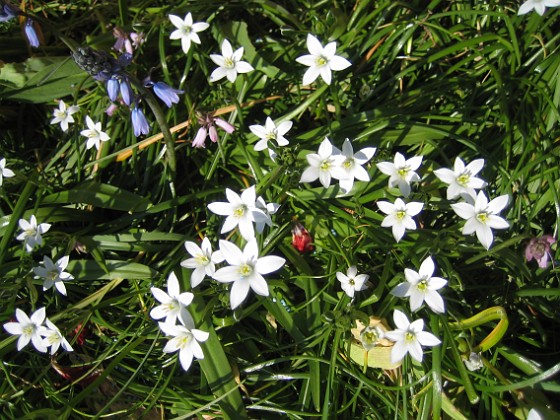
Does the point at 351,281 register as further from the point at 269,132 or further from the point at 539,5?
the point at 539,5

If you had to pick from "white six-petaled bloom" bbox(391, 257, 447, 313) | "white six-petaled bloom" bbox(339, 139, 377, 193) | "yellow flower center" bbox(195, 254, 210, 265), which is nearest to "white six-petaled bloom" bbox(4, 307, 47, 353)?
"yellow flower center" bbox(195, 254, 210, 265)

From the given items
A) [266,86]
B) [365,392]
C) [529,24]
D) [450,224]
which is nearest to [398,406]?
[365,392]

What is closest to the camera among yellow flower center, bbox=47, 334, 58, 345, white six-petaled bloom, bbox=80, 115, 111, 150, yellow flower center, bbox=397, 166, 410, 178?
yellow flower center, bbox=397, 166, 410, 178

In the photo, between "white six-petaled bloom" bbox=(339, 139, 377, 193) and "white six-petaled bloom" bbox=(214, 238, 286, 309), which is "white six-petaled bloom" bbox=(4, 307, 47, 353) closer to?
"white six-petaled bloom" bbox=(214, 238, 286, 309)

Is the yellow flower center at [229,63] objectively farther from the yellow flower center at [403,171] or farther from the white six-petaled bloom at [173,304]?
the white six-petaled bloom at [173,304]

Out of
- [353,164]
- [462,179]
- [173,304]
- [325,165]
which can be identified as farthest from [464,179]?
[173,304]
